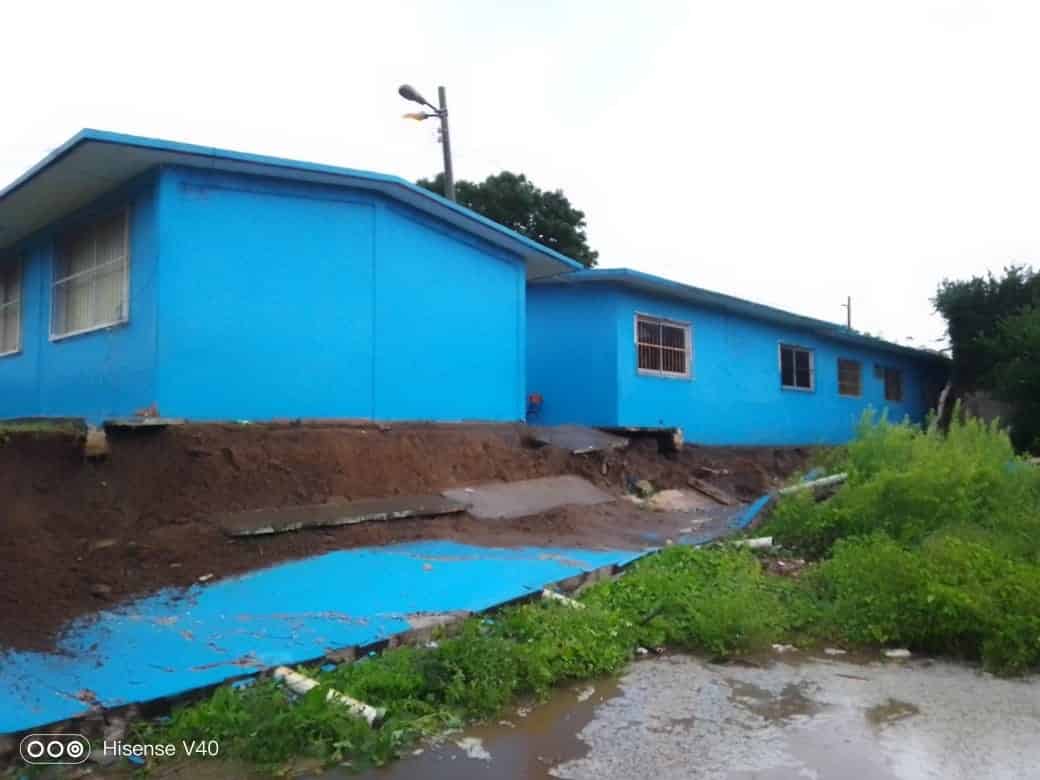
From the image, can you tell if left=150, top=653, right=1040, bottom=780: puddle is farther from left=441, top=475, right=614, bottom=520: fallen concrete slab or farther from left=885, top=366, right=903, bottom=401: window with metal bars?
left=885, top=366, right=903, bottom=401: window with metal bars

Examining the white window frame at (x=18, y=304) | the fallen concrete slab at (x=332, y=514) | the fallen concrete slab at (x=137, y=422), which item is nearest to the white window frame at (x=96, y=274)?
the white window frame at (x=18, y=304)

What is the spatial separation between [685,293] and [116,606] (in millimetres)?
10162

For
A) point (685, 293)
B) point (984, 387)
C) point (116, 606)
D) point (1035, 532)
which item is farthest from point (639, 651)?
point (984, 387)

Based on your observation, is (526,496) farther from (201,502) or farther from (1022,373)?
(1022,373)

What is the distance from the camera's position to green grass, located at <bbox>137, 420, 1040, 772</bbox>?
3738mm

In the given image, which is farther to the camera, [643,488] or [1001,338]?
[1001,338]

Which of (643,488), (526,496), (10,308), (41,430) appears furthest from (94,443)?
(643,488)

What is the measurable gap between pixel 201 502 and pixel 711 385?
31.5ft

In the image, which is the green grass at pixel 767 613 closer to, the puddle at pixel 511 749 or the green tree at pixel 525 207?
the puddle at pixel 511 749

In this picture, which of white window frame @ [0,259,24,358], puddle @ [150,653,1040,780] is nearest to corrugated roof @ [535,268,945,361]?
white window frame @ [0,259,24,358]

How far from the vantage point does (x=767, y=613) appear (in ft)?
19.0

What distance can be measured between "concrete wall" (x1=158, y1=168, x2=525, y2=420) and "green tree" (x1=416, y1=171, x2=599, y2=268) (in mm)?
16236

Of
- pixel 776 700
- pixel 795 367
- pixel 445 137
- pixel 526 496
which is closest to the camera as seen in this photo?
pixel 776 700

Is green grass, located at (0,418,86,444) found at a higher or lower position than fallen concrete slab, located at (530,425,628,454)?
higher
